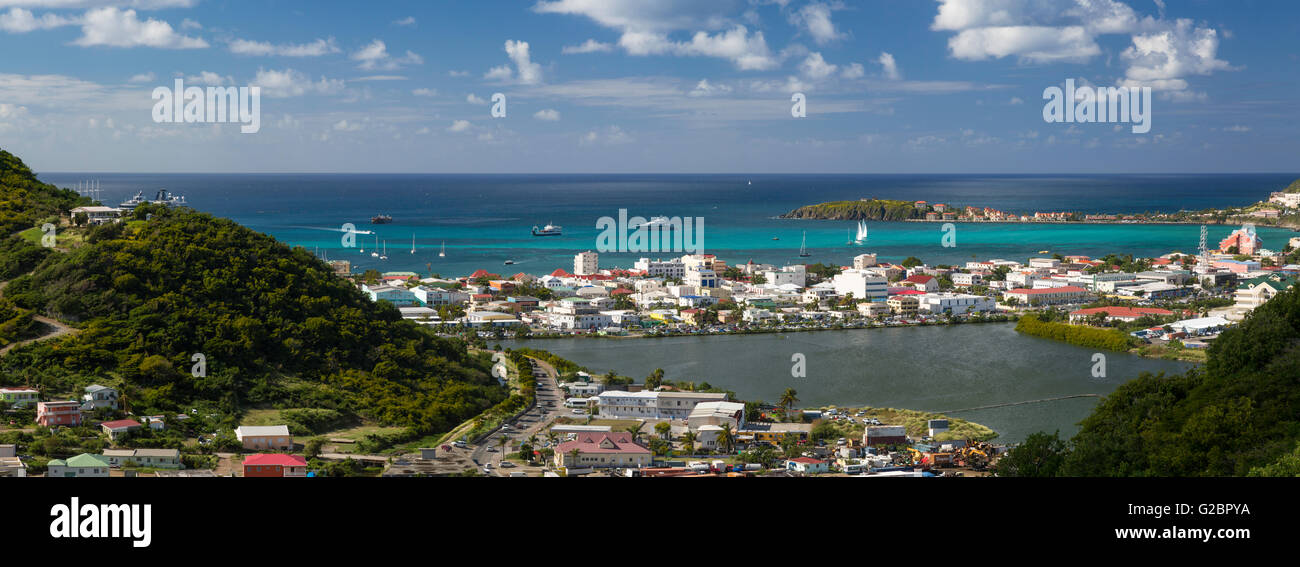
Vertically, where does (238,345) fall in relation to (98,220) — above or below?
below

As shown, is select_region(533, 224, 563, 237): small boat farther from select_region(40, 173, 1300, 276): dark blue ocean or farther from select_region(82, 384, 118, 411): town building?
select_region(82, 384, 118, 411): town building

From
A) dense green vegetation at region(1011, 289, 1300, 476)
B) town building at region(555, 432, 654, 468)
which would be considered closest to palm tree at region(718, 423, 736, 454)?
town building at region(555, 432, 654, 468)

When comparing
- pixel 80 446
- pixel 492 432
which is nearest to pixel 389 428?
pixel 492 432

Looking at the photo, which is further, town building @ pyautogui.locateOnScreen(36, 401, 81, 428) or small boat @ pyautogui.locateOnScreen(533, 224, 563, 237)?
small boat @ pyautogui.locateOnScreen(533, 224, 563, 237)

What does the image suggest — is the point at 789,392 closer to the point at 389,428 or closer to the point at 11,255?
the point at 389,428

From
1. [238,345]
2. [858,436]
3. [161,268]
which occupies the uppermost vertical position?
[161,268]

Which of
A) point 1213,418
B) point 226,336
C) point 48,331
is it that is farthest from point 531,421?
point 1213,418

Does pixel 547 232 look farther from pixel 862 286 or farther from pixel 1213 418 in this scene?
pixel 1213 418

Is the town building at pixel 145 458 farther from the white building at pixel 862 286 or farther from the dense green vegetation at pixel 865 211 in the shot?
the dense green vegetation at pixel 865 211
